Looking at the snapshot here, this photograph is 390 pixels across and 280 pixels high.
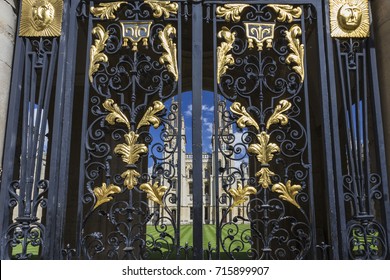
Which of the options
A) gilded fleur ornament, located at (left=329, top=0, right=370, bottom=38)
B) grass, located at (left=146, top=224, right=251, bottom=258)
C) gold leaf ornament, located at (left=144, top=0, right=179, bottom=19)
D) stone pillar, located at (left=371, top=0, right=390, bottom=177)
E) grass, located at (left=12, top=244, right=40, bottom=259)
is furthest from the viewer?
gold leaf ornament, located at (left=144, top=0, right=179, bottom=19)

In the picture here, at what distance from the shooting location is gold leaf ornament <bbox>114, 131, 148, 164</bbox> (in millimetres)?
3984

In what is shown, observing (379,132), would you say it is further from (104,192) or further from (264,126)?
(104,192)

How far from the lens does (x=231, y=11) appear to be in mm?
4293

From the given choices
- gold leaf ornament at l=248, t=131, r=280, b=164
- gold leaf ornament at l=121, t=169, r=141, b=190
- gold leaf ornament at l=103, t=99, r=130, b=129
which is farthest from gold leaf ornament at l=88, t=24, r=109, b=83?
gold leaf ornament at l=248, t=131, r=280, b=164

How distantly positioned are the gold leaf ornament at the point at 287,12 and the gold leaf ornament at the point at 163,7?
37.8 inches

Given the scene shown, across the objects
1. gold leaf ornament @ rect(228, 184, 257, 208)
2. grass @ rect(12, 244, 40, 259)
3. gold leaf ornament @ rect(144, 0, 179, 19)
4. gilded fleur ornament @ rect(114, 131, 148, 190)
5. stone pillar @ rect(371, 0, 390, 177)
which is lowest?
grass @ rect(12, 244, 40, 259)

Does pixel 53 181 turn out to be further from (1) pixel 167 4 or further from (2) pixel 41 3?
(1) pixel 167 4

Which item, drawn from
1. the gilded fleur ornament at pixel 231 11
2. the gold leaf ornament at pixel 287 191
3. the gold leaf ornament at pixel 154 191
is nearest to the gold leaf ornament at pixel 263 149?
the gold leaf ornament at pixel 287 191

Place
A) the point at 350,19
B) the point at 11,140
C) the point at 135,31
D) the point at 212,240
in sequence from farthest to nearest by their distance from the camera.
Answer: the point at 212,240, the point at 135,31, the point at 350,19, the point at 11,140

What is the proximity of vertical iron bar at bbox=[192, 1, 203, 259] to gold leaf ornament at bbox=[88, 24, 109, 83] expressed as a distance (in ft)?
2.92

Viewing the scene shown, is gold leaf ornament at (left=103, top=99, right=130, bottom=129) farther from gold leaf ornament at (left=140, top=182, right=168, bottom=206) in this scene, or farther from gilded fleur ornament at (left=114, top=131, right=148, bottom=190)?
gold leaf ornament at (left=140, top=182, right=168, bottom=206)

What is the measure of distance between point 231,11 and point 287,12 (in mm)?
560

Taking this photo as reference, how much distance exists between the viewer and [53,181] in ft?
12.5

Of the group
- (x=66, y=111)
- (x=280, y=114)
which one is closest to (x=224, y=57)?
(x=280, y=114)
